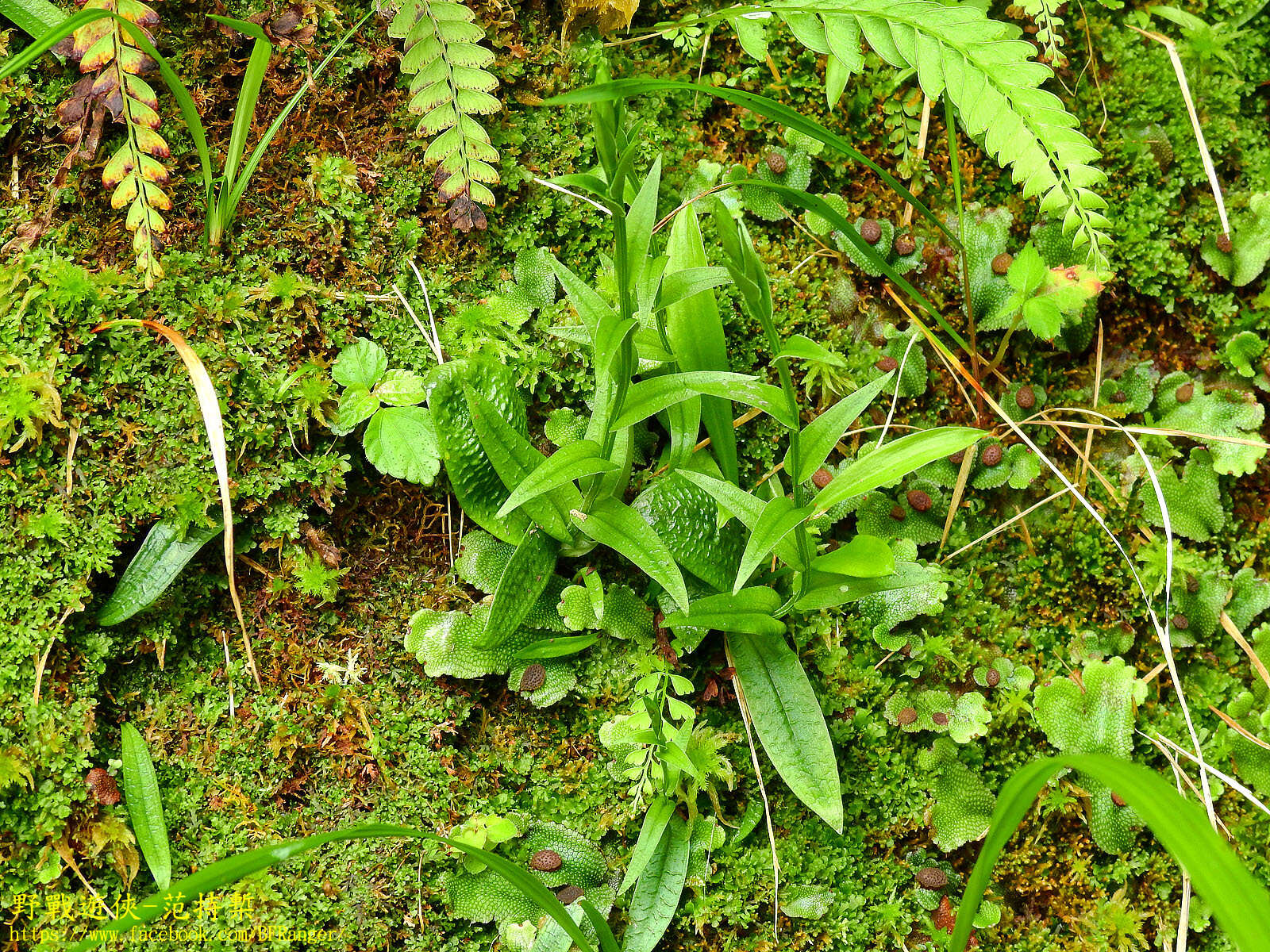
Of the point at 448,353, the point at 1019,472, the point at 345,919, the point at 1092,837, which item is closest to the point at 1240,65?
the point at 1019,472

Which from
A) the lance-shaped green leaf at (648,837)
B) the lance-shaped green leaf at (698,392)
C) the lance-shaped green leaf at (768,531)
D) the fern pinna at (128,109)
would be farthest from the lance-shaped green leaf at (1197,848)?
the fern pinna at (128,109)

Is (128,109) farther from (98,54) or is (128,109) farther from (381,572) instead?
(381,572)

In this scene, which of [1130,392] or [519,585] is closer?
[519,585]

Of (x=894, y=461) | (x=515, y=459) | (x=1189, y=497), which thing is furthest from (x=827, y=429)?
(x=1189, y=497)

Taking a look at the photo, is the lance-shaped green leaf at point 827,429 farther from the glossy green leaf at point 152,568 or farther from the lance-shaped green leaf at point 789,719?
the glossy green leaf at point 152,568

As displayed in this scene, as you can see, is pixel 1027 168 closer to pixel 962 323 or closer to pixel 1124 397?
pixel 962 323

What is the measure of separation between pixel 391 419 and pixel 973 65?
1.59 m

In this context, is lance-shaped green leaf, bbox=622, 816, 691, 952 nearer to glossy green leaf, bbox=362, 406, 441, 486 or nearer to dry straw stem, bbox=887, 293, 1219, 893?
glossy green leaf, bbox=362, 406, 441, 486

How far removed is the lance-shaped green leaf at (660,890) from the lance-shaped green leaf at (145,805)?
1055 mm

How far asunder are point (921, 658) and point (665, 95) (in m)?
1.74

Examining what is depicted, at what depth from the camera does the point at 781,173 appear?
2.47 metres

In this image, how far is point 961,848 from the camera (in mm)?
2221

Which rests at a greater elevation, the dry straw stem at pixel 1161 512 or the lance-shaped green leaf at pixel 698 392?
the lance-shaped green leaf at pixel 698 392

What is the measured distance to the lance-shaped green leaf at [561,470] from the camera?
1792mm
